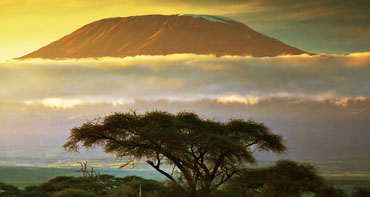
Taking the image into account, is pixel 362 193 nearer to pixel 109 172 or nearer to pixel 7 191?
pixel 7 191

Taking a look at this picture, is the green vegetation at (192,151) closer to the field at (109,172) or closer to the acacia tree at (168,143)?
the acacia tree at (168,143)

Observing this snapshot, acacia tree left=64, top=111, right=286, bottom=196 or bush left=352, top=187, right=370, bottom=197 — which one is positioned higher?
acacia tree left=64, top=111, right=286, bottom=196

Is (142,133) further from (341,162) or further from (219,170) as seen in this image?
(341,162)

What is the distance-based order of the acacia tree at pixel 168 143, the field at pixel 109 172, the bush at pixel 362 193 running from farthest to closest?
the field at pixel 109 172 < the acacia tree at pixel 168 143 < the bush at pixel 362 193

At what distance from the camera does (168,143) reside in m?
43.7

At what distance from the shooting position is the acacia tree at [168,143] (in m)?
43.4

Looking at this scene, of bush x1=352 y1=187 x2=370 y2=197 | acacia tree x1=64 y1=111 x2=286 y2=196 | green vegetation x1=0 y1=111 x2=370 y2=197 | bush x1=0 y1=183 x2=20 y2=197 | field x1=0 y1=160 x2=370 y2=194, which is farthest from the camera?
field x1=0 y1=160 x2=370 y2=194

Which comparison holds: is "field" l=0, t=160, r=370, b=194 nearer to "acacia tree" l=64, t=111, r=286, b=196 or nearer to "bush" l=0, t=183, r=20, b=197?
"bush" l=0, t=183, r=20, b=197

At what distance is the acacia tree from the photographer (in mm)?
43375

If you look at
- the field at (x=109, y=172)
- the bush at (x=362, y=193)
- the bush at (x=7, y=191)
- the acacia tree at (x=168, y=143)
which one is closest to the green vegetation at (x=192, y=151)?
the acacia tree at (x=168, y=143)

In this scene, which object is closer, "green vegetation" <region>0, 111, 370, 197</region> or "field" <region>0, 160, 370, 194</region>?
"green vegetation" <region>0, 111, 370, 197</region>

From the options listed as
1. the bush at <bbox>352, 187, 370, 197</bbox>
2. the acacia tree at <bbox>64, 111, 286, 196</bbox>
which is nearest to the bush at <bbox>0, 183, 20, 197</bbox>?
the acacia tree at <bbox>64, 111, 286, 196</bbox>

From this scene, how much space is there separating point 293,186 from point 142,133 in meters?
8.79

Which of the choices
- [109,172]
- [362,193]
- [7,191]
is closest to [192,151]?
[362,193]
